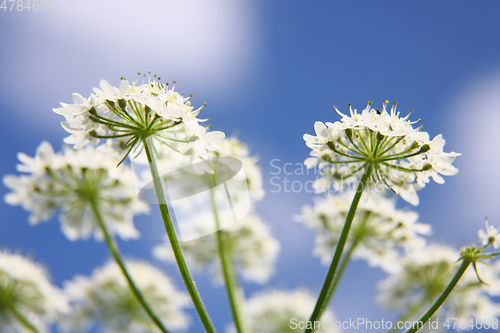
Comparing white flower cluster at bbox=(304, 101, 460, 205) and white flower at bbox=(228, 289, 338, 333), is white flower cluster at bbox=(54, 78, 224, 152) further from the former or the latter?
white flower at bbox=(228, 289, 338, 333)

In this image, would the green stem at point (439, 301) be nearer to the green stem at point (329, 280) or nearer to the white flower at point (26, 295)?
the green stem at point (329, 280)

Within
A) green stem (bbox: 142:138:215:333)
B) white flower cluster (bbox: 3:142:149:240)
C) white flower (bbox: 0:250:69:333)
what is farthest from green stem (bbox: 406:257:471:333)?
white flower (bbox: 0:250:69:333)

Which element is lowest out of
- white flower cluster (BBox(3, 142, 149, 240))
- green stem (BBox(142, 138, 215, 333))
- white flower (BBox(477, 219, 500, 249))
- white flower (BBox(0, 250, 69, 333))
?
green stem (BBox(142, 138, 215, 333))

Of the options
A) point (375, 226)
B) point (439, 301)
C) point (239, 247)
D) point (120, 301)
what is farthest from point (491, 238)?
point (120, 301)

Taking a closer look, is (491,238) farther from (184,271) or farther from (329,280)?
(184,271)

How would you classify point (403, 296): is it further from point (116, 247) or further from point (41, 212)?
point (41, 212)

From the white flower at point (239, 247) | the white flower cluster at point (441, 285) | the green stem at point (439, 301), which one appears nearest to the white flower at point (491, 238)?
the green stem at point (439, 301)
